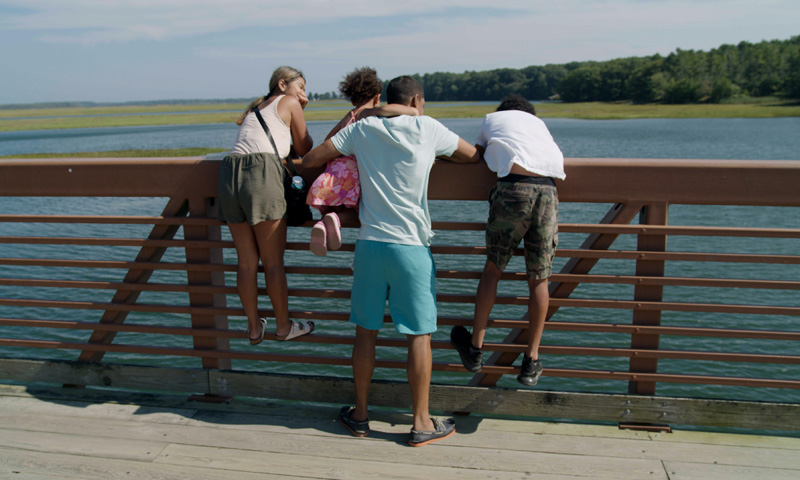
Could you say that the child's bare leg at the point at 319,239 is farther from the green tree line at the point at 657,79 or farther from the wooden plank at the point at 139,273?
the green tree line at the point at 657,79

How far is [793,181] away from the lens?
2.62m

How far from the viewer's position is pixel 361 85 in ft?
9.29

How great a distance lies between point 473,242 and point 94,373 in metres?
6.83

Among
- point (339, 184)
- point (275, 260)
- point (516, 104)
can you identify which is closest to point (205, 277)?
point (275, 260)

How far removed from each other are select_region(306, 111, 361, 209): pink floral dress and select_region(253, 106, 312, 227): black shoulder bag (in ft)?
0.45

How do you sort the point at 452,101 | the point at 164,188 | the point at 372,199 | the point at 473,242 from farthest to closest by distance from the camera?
the point at 452,101 → the point at 473,242 → the point at 164,188 → the point at 372,199

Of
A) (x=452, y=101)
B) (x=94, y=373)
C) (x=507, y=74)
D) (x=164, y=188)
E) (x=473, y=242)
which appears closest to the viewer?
(x=164, y=188)

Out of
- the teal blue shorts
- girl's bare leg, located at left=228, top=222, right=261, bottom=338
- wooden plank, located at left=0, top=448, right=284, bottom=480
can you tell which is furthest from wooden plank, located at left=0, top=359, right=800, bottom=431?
wooden plank, located at left=0, top=448, right=284, bottom=480

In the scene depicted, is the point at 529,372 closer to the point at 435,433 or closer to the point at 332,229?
the point at 435,433

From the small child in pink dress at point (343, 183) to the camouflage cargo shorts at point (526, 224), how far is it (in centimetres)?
55

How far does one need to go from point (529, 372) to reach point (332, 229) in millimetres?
1100

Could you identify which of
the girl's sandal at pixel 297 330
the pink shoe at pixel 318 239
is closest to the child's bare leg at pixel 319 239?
the pink shoe at pixel 318 239

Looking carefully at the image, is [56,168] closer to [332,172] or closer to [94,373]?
[94,373]

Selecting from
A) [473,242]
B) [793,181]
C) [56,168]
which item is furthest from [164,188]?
[473,242]
